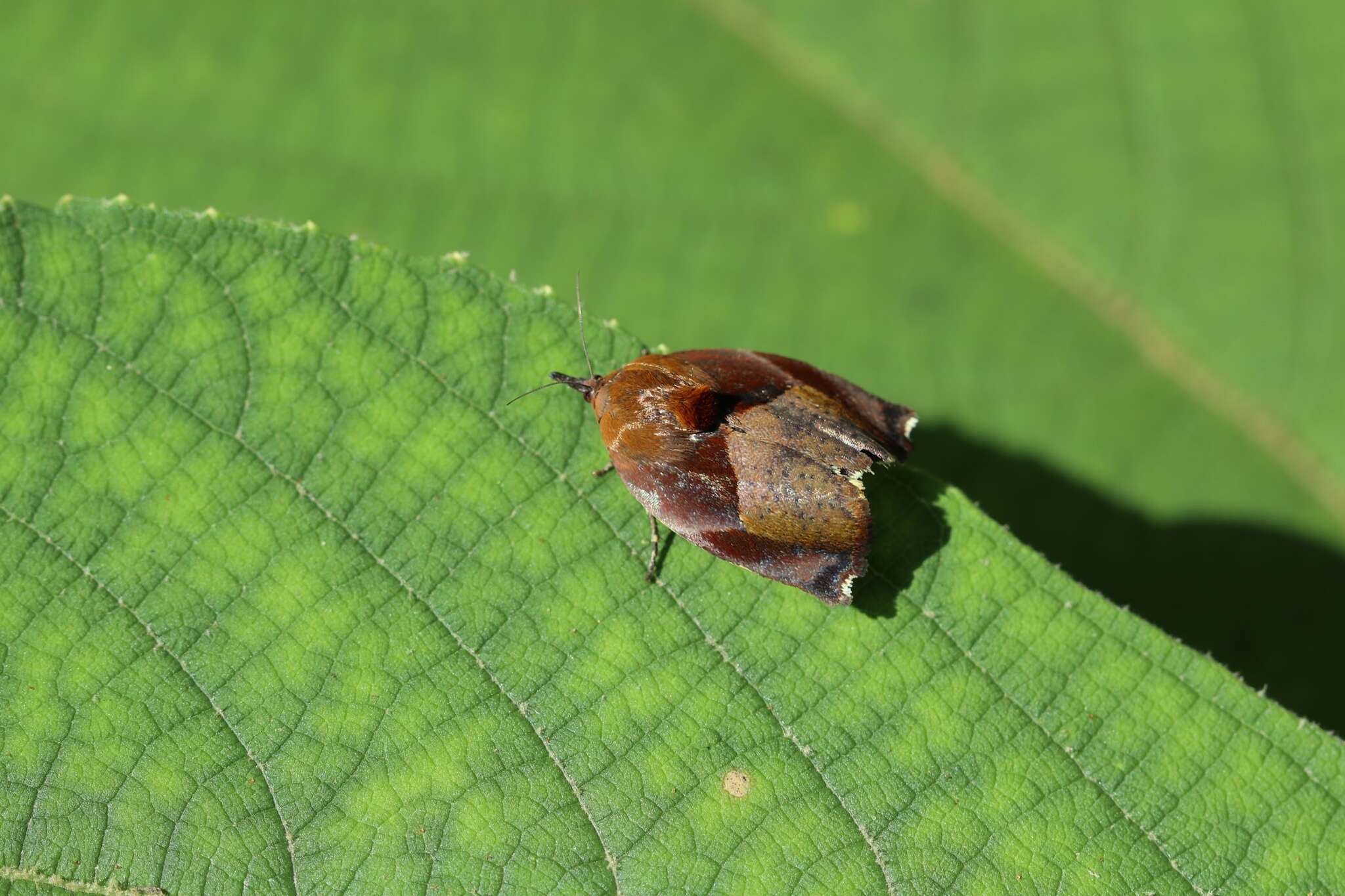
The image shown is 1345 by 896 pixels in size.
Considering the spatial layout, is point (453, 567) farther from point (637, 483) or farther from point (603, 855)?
point (603, 855)

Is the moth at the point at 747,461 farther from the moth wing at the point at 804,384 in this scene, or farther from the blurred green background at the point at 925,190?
the blurred green background at the point at 925,190

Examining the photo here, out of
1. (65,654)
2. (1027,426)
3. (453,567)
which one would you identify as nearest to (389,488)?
(453,567)

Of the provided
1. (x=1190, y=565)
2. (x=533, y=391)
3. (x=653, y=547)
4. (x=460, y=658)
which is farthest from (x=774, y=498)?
(x=1190, y=565)

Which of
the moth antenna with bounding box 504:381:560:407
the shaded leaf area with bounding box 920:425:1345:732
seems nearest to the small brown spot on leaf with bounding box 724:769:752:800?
the moth antenna with bounding box 504:381:560:407

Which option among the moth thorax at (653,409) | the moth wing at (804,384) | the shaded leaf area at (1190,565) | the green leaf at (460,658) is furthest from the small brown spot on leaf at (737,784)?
the shaded leaf area at (1190,565)

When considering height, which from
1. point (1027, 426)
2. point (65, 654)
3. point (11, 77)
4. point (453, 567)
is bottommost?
point (1027, 426)

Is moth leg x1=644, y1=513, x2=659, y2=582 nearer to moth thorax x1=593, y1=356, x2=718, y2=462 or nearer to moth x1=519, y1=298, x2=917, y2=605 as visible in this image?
moth x1=519, y1=298, x2=917, y2=605
